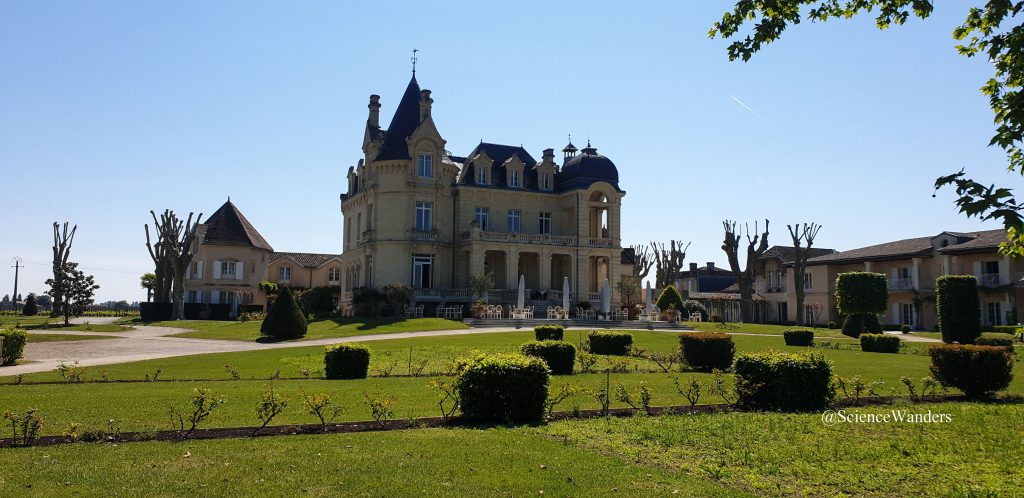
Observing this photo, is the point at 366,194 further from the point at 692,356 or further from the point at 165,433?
the point at 165,433

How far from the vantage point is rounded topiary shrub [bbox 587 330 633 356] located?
26.4 metres

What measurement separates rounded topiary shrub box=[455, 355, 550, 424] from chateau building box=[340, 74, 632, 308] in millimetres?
38010

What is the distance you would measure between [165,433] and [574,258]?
44.9m

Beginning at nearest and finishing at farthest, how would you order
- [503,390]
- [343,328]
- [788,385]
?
[503,390] → [788,385] → [343,328]

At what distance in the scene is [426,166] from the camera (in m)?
52.5

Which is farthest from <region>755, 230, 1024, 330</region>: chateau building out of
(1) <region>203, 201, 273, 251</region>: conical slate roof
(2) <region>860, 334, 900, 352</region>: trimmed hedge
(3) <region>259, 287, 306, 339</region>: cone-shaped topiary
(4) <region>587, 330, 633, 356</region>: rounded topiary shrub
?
(1) <region>203, 201, 273, 251</region>: conical slate roof

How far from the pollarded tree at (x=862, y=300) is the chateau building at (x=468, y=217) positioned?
1689cm

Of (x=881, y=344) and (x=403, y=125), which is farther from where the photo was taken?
(x=403, y=125)

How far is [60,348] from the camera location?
30125 mm

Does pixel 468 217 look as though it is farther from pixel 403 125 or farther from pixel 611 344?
pixel 611 344

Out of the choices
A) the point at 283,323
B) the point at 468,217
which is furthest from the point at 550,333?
the point at 468,217

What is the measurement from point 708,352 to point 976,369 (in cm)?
745

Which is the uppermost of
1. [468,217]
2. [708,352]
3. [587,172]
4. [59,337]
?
[587,172]

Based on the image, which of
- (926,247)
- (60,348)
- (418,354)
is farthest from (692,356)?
(926,247)
